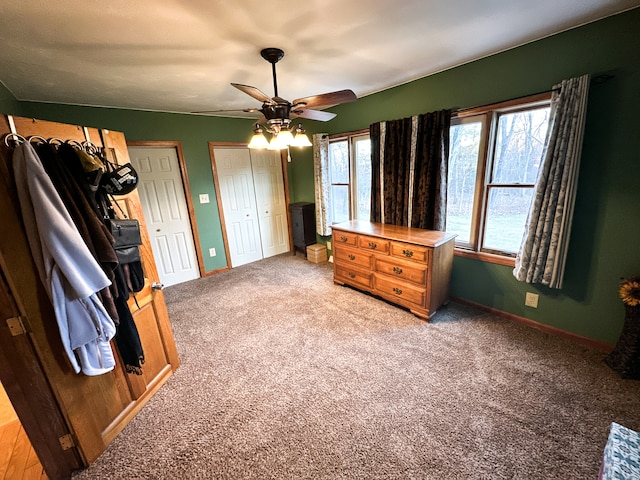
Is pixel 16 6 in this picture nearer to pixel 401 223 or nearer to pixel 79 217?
pixel 79 217

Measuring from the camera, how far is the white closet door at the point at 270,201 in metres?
4.39

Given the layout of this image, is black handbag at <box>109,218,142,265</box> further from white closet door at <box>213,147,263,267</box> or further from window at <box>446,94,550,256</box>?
window at <box>446,94,550,256</box>

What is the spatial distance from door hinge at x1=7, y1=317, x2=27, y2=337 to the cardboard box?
3416mm

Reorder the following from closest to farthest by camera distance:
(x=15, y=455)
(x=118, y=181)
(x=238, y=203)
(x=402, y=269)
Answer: (x=118, y=181)
(x=15, y=455)
(x=402, y=269)
(x=238, y=203)

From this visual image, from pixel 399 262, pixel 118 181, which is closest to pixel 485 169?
pixel 399 262

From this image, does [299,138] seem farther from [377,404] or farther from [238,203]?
Answer: [238,203]

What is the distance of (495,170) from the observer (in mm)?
2410

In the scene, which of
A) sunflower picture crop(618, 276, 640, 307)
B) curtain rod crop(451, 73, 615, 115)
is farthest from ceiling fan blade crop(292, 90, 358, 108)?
sunflower picture crop(618, 276, 640, 307)

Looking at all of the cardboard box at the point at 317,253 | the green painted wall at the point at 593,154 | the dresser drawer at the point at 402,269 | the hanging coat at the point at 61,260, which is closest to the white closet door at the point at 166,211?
the cardboard box at the point at 317,253

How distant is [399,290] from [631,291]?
5.29 feet

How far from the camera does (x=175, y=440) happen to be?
1.52 metres

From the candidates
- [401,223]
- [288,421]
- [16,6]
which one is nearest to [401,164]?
[401,223]

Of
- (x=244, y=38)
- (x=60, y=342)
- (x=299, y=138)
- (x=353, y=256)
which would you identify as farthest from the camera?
(x=353, y=256)

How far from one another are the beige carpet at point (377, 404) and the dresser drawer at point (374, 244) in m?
0.72
